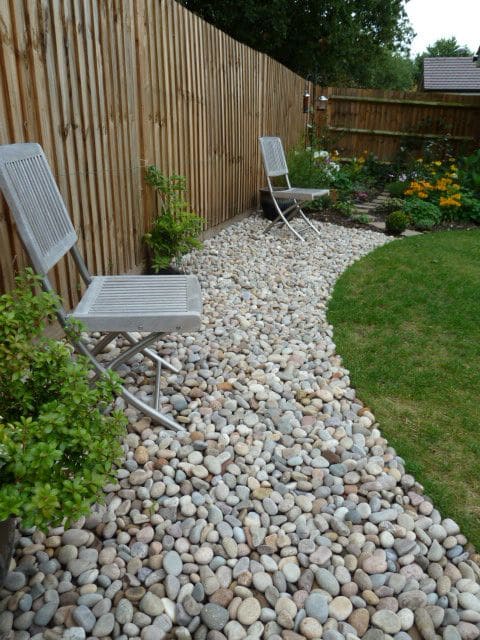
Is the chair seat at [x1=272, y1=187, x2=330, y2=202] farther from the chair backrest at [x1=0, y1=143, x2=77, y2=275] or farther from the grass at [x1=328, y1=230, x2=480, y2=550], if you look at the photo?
the chair backrest at [x1=0, y1=143, x2=77, y2=275]

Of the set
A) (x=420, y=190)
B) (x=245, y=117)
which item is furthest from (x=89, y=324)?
(x=420, y=190)

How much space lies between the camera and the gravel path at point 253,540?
154 centimetres

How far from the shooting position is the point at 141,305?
2.32 meters

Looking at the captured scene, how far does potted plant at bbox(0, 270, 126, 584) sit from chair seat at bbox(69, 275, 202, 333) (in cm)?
42

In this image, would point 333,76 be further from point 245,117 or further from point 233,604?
point 233,604

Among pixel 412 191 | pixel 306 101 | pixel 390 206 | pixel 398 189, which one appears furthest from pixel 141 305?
pixel 306 101

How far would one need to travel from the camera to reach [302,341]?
345 centimetres

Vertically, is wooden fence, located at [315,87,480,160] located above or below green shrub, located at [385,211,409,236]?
above

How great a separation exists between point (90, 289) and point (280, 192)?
3.99 meters

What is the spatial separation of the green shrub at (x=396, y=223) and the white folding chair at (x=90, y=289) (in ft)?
15.5

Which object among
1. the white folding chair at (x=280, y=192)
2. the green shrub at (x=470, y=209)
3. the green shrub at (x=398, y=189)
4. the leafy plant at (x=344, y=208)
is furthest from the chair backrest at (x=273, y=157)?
the green shrub at (x=398, y=189)

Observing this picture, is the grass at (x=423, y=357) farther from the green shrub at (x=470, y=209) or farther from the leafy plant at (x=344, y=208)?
the green shrub at (x=470, y=209)

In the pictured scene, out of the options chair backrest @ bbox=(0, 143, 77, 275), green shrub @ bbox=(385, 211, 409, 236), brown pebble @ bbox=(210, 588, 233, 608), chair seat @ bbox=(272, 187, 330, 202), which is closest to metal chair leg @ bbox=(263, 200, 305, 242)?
chair seat @ bbox=(272, 187, 330, 202)

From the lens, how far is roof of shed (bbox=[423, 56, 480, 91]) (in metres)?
20.8
